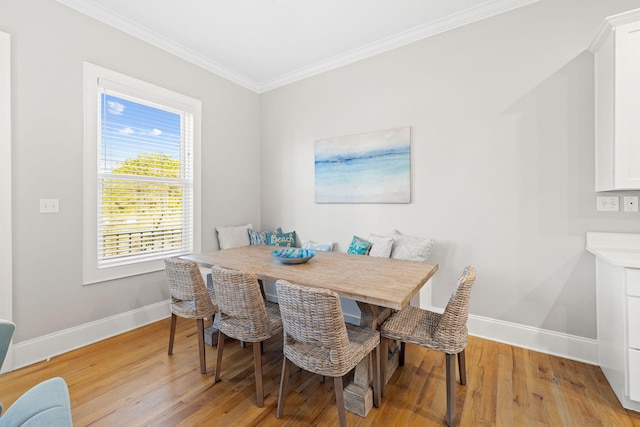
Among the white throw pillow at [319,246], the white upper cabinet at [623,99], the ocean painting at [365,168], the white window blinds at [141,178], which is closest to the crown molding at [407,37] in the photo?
the white upper cabinet at [623,99]

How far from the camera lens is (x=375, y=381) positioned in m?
1.72

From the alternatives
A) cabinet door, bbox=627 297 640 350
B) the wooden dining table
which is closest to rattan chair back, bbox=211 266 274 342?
the wooden dining table

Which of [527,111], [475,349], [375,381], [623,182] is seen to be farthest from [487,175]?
[375,381]

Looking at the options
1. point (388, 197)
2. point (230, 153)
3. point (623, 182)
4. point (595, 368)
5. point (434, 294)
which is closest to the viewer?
point (623, 182)

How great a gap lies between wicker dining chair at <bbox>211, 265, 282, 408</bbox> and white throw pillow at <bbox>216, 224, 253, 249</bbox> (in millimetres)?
1818

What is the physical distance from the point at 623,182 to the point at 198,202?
3.69 metres

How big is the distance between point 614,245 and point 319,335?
2.24m

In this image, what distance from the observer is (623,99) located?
6.04 feet

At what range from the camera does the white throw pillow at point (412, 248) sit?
103 inches

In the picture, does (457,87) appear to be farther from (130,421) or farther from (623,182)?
(130,421)

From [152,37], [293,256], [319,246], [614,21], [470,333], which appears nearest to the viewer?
[614,21]

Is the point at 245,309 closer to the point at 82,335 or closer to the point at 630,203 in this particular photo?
the point at 82,335

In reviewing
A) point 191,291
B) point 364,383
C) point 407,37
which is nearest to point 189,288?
point 191,291

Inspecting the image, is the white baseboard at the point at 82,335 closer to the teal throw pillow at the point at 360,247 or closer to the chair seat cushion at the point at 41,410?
the chair seat cushion at the point at 41,410
